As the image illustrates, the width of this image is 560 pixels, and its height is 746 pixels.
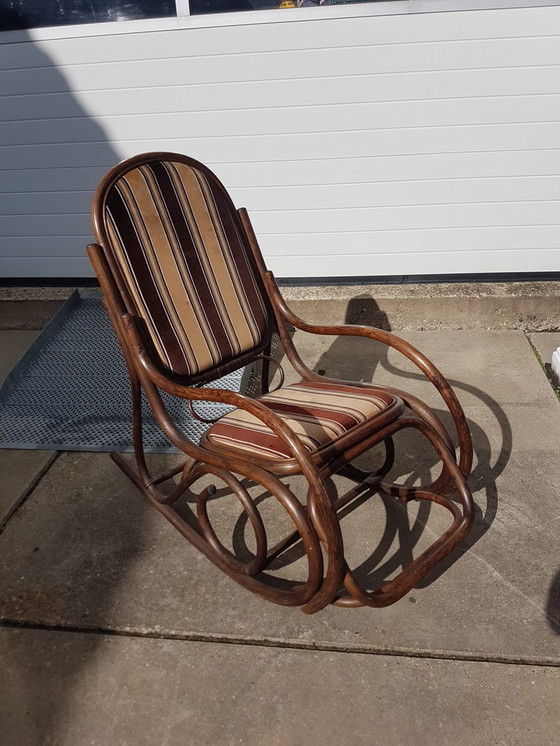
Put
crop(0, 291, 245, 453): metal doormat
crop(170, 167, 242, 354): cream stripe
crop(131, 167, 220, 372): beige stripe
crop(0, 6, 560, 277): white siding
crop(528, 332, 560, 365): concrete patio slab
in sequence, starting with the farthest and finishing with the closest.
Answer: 1. crop(528, 332, 560, 365): concrete patio slab
2. crop(0, 6, 560, 277): white siding
3. crop(0, 291, 245, 453): metal doormat
4. crop(170, 167, 242, 354): cream stripe
5. crop(131, 167, 220, 372): beige stripe

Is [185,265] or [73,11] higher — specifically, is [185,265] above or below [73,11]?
below

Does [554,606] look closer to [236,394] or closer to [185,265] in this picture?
[236,394]

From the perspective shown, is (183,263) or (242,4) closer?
(183,263)

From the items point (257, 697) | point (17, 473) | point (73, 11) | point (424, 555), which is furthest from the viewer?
point (73, 11)

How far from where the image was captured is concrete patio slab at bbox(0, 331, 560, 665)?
177 cm

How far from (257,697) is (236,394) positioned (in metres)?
0.83

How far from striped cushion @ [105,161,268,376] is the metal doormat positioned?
2.29 ft

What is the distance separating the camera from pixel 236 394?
1675mm

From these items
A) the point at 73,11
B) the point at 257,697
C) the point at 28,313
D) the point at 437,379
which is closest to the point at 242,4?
the point at 73,11

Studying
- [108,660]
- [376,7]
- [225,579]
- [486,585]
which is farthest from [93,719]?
[376,7]

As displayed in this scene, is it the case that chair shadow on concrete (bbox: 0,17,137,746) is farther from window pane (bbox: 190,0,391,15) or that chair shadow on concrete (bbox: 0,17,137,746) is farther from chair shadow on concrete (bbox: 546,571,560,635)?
window pane (bbox: 190,0,391,15)

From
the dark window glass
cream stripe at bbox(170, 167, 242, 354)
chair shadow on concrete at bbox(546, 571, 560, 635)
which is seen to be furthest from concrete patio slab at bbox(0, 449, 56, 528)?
the dark window glass

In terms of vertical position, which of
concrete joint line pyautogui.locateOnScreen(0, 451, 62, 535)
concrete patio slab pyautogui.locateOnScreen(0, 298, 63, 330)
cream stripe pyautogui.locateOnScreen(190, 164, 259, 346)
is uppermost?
cream stripe pyautogui.locateOnScreen(190, 164, 259, 346)

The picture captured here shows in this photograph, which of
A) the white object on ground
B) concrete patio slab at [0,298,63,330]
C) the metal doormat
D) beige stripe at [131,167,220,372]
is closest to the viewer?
beige stripe at [131,167,220,372]
